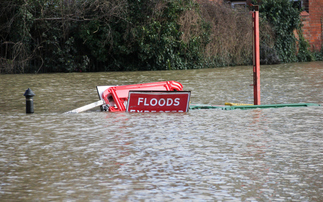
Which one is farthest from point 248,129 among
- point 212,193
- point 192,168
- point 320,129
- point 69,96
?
point 69,96

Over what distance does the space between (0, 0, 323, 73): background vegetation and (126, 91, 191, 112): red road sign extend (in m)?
14.1

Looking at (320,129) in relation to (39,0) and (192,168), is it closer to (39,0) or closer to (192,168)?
(192,168)

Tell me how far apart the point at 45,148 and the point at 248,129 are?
3316mm

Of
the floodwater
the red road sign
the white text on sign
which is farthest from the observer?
the white text on sign

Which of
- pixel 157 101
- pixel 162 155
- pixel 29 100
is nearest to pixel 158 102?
pixel 157 101

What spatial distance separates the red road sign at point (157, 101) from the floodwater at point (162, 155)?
10.5 inches

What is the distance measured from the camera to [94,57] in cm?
2605

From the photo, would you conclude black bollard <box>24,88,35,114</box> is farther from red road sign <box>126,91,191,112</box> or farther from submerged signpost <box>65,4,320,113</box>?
red road sign <box>126,91,191,112</box>

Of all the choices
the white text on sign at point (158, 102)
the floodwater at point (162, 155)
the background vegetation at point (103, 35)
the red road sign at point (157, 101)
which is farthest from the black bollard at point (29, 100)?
the background vegetation at point (103, 35)

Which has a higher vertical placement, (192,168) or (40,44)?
(40,44)

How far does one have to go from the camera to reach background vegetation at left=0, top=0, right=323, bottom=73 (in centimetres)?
2420

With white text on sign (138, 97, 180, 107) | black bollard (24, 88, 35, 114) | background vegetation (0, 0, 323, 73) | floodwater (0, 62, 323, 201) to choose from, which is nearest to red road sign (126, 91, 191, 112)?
white text on sign (138, 97, 180, 107)

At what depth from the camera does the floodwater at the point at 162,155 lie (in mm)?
5020

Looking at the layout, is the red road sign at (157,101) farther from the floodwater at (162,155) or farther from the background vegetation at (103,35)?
the background vegetation at (103,35)
